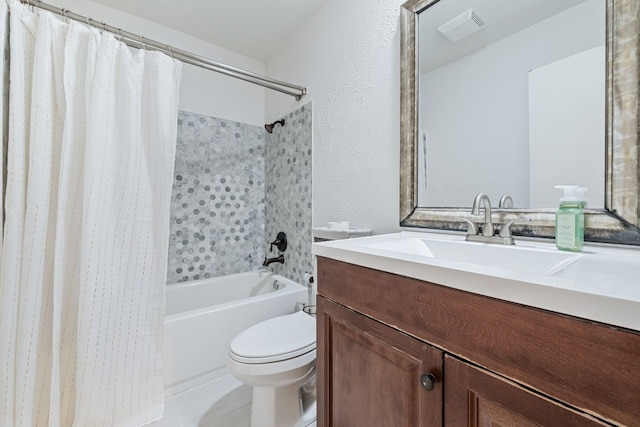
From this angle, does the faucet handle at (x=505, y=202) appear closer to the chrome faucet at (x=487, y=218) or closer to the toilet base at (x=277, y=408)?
the chrome faucet at (x=487, y=218)

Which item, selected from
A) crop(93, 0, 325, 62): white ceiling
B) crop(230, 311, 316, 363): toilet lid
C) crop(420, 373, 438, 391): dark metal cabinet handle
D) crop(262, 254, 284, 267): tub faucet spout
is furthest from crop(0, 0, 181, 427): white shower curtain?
crop(420, 373, 438, 391): dark metal cabinet handle

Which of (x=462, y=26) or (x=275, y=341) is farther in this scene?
(x=275, y=341)

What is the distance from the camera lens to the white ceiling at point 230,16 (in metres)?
1.68

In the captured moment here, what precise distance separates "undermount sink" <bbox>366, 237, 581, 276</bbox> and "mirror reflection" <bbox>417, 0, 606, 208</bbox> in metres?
0.20

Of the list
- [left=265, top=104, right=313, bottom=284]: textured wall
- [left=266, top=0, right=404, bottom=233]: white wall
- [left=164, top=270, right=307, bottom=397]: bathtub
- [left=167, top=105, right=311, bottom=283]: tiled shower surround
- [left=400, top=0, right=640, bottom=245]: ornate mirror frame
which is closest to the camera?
[left=400, top=0, right=640, bottom=245]: ornate mirror frame

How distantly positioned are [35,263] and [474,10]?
1.91 metres

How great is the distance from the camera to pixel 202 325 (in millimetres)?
1482

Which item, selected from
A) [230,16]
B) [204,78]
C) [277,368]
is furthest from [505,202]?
[204,78]

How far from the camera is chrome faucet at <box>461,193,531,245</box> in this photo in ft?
2.75

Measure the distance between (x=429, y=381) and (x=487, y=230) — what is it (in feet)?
1.82

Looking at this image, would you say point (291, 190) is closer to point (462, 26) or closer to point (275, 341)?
point (275, 341)

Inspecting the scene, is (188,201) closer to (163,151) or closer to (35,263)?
(163,151)

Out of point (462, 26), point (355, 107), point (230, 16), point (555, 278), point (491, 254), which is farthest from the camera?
point (230, 16)

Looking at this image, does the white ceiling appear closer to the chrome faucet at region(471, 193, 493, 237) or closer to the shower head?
the shower head
